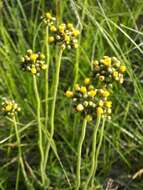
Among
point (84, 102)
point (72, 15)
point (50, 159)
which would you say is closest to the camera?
point (84, 102)

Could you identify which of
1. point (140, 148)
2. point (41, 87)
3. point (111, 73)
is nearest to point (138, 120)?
point (140, 148)

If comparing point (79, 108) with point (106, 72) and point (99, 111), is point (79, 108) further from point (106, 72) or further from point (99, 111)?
point (106, 72)

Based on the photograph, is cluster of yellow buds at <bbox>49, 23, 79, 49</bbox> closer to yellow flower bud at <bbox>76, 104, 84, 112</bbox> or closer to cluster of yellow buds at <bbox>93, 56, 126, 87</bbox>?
cluster of yellow buds at <bbox>93, 56, 126, 87</bbox>

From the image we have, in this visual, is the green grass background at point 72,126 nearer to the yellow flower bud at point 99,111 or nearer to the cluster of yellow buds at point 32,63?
the cluster of yellow buds at point 32,63

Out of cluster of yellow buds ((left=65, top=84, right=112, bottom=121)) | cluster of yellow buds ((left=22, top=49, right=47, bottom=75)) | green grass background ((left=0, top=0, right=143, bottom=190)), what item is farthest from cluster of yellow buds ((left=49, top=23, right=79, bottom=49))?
green grass background ((left=0, top=0, right=143, bottom=190))

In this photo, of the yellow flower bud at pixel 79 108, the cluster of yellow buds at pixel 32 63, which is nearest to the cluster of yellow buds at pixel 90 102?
the yellow flower bud at pixel 79 108

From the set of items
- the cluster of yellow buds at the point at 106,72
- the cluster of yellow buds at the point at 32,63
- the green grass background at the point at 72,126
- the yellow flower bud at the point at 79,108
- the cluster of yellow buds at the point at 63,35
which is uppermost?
the cluster of yellow buds at the point at 63,35

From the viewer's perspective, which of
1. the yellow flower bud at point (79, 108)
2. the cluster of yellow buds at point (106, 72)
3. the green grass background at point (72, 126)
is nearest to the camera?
the yellow flower bud at point (79, 108)

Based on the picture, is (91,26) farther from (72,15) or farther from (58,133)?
(58,133)
